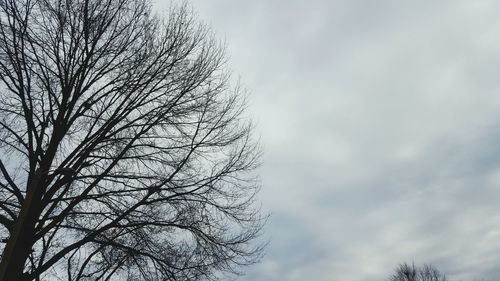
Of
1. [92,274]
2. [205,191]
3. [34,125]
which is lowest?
[92,274]

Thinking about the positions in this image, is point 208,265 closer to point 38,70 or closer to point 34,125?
point 34,125

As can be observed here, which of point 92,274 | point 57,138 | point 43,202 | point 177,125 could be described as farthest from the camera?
point 177,125

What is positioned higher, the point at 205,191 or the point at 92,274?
the point at 205,191

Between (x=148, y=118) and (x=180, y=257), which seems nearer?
(x=180, y=257)

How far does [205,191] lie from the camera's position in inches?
440

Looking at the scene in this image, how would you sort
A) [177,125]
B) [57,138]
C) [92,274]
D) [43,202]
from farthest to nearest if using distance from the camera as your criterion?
[177,125] → [92,274] → [57,138] → [43,202]

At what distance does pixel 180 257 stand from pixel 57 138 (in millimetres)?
3914

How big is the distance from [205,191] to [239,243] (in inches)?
59.4

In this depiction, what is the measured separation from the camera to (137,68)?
11.3 m

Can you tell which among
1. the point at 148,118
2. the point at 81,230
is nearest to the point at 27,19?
the point at 148,118

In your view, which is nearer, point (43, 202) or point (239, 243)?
point (43, 202)

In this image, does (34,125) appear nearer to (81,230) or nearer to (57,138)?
(57,138)

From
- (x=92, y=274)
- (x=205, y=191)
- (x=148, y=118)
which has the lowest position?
(x=92, y=274)

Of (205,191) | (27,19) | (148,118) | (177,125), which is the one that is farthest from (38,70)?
(205,191)
